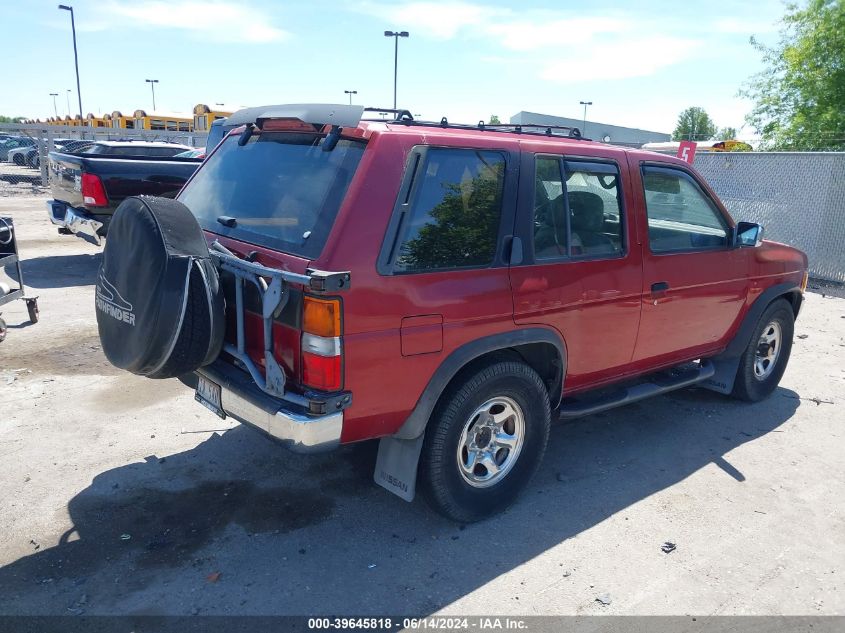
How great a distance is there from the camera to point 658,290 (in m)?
4.24

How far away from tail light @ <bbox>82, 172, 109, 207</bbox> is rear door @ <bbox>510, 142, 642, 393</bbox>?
7256mm

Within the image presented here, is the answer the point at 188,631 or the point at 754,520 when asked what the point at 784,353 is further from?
the point at 188,631

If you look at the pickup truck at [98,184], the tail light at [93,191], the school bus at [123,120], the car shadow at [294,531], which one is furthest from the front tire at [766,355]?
the school bus at [123,120]

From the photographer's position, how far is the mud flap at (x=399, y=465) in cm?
331

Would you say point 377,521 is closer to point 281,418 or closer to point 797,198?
point 281,418

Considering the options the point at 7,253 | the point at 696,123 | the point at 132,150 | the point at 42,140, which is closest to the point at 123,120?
the point at 42,140

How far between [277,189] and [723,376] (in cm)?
403

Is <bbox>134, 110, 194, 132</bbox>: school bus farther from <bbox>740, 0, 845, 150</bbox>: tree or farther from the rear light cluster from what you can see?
the rear light cluster

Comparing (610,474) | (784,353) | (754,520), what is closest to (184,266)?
(610,474)

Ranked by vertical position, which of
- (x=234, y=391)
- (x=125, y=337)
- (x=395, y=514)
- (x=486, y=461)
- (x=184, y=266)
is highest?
(x=184, y=266)

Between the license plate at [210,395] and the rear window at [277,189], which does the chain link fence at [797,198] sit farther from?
the license plate at [210,395]

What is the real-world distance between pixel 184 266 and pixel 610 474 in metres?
2.96

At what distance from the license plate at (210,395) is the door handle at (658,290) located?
2.75 meters

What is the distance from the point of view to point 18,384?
518 cm
